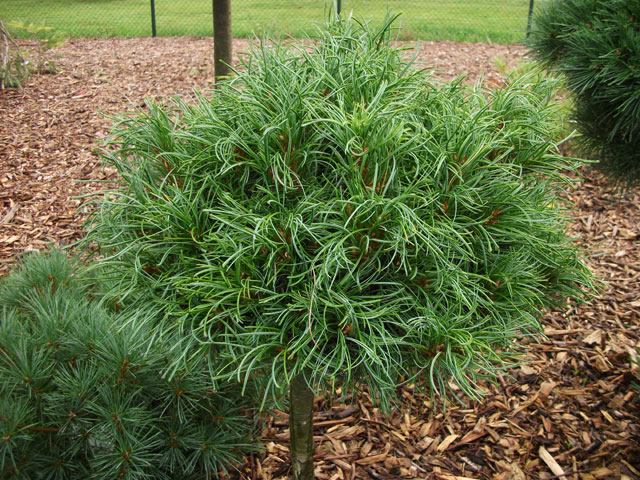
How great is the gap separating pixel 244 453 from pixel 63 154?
3.45 metres

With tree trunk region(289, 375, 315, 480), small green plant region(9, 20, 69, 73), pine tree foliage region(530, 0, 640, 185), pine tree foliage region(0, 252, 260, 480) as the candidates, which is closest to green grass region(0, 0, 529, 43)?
small green plant region(9, 20, 69, 73)

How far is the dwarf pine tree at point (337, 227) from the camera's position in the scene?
4.63 feet

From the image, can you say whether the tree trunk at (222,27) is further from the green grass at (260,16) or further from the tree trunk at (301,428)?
the green grass at (260,16)

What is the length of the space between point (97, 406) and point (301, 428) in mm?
787

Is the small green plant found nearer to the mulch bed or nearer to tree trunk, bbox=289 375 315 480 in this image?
the mulch bed

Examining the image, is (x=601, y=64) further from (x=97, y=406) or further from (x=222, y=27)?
(x=222, y=27)

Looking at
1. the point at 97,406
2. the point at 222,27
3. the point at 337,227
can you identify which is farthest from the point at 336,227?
the point at 222,27

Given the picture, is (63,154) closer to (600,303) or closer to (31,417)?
(31,417)

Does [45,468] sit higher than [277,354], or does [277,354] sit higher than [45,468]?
[277,354]

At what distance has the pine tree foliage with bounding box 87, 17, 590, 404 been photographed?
1.41 metres

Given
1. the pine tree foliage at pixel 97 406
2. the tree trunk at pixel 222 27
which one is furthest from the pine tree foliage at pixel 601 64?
the tree trunk at pixel 222 27

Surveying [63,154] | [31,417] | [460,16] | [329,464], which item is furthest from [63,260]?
[460,16]

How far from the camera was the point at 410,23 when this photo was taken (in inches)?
434

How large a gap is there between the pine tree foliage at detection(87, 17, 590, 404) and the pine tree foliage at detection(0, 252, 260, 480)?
1.64 ft
